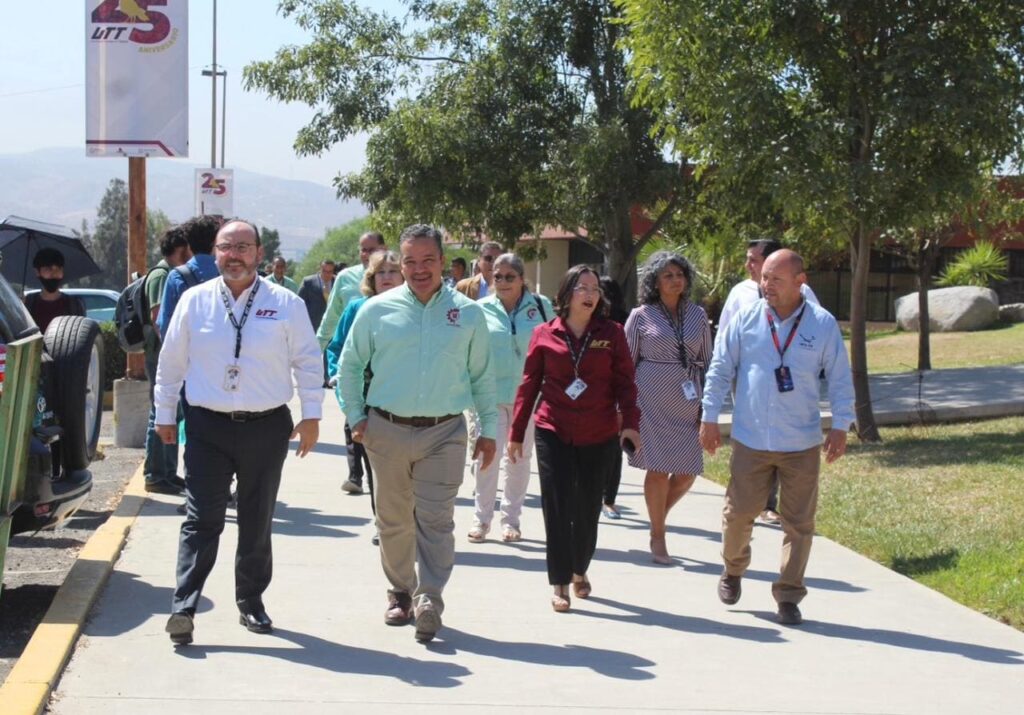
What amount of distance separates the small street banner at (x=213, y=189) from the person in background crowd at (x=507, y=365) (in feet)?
51.8

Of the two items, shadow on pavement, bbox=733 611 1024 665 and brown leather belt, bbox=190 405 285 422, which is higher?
brown leather belt, bbox=190 405 285 422

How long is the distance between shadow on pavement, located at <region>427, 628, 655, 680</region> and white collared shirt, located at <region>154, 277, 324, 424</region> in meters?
1.28

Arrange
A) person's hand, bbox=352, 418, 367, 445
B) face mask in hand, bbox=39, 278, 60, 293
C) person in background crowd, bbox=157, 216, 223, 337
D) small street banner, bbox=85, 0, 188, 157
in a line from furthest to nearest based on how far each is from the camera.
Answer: small street banner, bbox=85, 0, 188, 157, face mask in hand, bbox=39, 278, 60, 293, person in background crowd, bbox=157, 216, 223, 337, person's hand, bbox=352, 418, 367, 445

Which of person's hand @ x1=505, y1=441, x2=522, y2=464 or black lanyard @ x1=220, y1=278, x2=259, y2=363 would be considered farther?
person's hand @ x1=505, y1=441, x2=522, y2=464

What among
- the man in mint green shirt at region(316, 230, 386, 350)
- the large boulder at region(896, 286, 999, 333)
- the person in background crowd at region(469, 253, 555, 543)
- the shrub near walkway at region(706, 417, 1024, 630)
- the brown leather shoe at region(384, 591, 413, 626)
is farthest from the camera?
the large boulder at region(896, 286, 999, 333)

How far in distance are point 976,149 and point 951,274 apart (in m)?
22.5

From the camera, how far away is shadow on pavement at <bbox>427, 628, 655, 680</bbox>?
6.26m

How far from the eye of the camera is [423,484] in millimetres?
6691

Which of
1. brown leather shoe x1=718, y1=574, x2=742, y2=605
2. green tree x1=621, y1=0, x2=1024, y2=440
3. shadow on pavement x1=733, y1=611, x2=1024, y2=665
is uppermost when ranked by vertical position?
green tree x1=621, y1=0, x2=1024, y2=440

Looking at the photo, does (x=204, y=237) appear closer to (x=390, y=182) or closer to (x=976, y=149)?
(x=976, y=149)

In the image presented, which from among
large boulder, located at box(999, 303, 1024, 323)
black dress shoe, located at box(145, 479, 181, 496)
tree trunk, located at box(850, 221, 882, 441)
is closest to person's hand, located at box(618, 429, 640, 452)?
Answer: black dress shoe, located at box(145, 479, 181, 496)

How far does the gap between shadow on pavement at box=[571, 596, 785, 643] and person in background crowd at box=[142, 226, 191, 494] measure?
366 cm

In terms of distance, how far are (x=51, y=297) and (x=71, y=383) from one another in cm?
504

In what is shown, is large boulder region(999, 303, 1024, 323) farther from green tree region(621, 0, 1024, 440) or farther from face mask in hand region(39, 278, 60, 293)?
face mask in hand region(39, 278, 60, 293)
